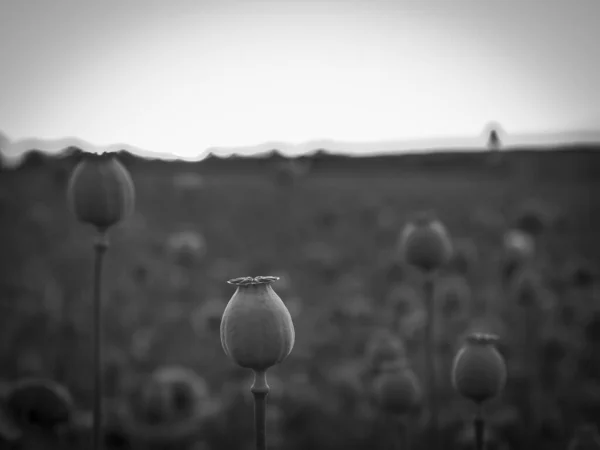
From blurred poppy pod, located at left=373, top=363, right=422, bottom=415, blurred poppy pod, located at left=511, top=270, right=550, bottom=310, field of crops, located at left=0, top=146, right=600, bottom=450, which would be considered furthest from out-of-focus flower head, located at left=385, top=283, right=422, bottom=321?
blurred poppy pod, located at left=373, top=363, right=422, bottom=415

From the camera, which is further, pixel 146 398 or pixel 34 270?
pixel 34 270

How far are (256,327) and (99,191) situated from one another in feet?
2.78

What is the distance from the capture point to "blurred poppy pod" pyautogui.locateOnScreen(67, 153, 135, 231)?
73.2 inches

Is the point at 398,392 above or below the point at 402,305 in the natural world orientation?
below

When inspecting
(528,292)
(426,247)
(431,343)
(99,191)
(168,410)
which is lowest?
(168,410)

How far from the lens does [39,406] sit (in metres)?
2.00

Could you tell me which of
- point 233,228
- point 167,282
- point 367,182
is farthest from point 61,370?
point 367,182

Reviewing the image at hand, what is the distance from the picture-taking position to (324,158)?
20.0 metres

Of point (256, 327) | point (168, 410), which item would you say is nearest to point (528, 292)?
point (168, 410)

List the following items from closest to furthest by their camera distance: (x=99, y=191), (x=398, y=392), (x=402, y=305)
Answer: (x=99, y=191), (x=398, y=392), (x=402, y=305)

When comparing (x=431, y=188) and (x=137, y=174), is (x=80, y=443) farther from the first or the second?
(x=137, y=174)

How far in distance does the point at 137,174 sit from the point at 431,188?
806 cm

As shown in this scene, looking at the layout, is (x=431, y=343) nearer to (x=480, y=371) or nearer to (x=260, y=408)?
(x=480, y=371)

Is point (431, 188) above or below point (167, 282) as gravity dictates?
above
